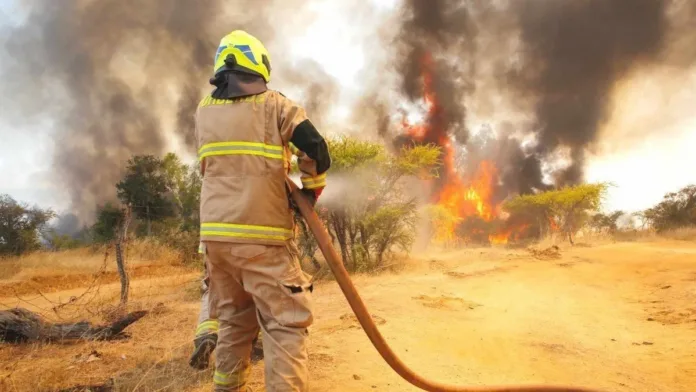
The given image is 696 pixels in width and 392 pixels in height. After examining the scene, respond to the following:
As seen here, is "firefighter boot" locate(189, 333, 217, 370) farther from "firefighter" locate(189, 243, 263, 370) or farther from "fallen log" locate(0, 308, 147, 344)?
"fallen log" locate(0, 308, 147, 344)

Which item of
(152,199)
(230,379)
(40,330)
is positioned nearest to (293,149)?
(230,379)

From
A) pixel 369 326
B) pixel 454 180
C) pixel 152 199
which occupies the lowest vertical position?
pixel 369 326

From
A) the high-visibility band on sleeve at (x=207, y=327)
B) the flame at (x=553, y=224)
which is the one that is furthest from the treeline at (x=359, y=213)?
the high-visibility band on sleeve at (x=207, y=327)

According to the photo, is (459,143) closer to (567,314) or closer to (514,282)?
(514,282)

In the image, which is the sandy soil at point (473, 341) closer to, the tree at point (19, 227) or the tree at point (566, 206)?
the tree at point (19, 227)

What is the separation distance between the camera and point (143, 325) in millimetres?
5695

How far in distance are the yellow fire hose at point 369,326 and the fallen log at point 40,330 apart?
351 cm

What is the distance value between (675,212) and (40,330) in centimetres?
2578

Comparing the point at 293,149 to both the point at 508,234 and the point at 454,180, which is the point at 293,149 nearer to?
the point at 454,180

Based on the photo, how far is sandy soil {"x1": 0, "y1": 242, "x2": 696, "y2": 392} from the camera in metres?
3.46

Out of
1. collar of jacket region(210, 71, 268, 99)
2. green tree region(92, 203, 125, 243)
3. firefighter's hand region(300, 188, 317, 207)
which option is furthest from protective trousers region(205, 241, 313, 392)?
green tree region(92, 203, 125, 243)

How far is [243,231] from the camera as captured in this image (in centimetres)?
241

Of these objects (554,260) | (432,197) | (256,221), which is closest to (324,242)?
(256,221)

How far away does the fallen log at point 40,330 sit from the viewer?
4707 mm
